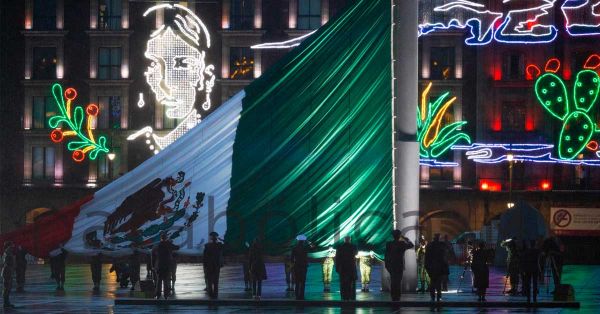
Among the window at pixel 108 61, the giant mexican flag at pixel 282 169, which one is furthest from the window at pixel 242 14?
the giant mexican flag at pixel 282 169

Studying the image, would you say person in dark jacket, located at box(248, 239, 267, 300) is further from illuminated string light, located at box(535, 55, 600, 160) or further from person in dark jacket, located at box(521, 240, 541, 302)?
illuminated string light, located at box(535, 55, 600, 160)

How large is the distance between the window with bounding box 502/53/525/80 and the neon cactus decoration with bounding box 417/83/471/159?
6331 mm

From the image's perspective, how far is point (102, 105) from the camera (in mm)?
79438

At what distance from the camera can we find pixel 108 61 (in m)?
79.9

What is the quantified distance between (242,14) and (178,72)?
6.20 meters

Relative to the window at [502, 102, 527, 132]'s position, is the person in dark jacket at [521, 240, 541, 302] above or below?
below

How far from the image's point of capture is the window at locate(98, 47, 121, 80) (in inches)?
3135

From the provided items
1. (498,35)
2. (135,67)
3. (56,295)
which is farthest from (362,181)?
(135,67)

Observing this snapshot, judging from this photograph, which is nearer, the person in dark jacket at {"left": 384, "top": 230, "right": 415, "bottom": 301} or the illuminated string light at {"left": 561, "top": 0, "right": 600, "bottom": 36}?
the person in dark jacket at {"left": 384, "top": 230, "right": 415, "bottom": 301}

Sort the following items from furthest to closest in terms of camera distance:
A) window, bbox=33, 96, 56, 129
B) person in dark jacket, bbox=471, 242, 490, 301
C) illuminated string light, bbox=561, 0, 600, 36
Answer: window, bbox=33, 96, 56, 129, illuminated string light, bbox=561, 0, 600, 36, person in dark jacket, bbox=471, 242, 490, 301

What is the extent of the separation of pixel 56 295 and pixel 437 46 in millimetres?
46488

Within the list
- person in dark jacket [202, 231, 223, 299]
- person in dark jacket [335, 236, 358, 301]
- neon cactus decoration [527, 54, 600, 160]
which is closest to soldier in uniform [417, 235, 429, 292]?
person in dark jacket [335, 236, 358, 301]

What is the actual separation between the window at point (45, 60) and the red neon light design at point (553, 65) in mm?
32923

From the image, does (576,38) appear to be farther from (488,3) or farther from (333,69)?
(333,69)
